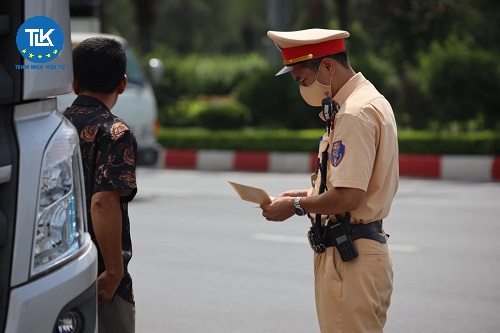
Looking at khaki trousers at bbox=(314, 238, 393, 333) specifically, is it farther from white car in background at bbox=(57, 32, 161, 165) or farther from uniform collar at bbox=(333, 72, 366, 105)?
white car in background at bbox=(57, 32, 161, 165)

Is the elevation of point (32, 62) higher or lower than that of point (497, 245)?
higher

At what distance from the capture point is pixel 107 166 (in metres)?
3.20

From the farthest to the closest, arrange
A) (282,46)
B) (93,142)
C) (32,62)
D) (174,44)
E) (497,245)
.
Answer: (174,44) < (497,245) < (282,46) < (93,142) < (32,62)

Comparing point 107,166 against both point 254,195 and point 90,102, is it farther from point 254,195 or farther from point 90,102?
point 254,195

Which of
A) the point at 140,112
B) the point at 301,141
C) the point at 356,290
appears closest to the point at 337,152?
the point at 356,290

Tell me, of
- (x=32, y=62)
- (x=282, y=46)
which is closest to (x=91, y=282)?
(x=32, y=62)

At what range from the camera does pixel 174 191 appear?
11914 mm

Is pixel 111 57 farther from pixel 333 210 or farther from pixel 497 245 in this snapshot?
pixel 497 245

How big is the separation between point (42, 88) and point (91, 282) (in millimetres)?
568

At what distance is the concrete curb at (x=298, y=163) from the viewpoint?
42.4 ft

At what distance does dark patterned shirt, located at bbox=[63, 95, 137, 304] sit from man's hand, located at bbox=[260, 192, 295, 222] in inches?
19.9

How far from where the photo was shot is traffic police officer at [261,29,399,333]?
3305 mm

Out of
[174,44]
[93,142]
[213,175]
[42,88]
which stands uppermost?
[42,88]

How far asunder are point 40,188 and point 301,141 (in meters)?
12.3
